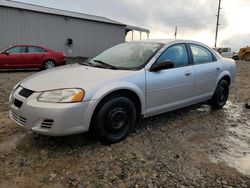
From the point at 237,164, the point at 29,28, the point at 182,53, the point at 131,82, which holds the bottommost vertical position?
the point at 237,164

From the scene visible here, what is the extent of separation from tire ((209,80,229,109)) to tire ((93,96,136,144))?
244 cm

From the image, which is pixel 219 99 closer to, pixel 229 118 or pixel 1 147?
pixel 229 118

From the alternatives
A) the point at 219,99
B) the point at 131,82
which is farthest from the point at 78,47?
the point at 131,82

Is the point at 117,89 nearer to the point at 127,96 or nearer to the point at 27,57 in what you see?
the point at 127,96

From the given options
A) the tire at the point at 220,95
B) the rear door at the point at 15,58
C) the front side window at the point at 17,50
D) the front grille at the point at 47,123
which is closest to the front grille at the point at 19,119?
the front grille at the point at 47,123

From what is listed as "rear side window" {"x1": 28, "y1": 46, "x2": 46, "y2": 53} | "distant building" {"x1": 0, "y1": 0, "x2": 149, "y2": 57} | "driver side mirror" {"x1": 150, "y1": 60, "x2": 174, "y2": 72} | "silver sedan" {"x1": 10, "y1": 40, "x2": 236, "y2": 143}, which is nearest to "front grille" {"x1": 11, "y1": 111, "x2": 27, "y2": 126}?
"silver sedan" {"x1": 10, "y1": 40, "x2": 236, "y2": 143}

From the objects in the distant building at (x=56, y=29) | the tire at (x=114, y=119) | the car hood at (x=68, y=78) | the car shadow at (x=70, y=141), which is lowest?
the car shadow at (x=70, y=141)

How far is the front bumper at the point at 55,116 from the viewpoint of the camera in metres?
2.90

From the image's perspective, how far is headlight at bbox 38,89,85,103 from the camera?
2.95 meters

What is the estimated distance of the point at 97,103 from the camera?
3121 mm

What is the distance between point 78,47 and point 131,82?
15.1m

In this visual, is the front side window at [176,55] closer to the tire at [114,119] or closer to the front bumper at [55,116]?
the tire at [114,119]

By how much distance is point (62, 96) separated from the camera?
2.97 metres

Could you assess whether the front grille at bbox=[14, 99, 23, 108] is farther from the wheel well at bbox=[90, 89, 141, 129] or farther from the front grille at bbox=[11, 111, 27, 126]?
the wheel well at bbox=[90, 89, 141, 129]
